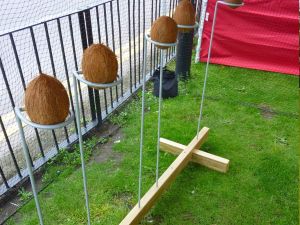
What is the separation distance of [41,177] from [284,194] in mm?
1966

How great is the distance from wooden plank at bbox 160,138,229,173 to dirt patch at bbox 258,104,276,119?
1128mm

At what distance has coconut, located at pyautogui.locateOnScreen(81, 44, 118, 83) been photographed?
104 centimetres

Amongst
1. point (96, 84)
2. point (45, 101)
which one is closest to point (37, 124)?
point (45, 101)

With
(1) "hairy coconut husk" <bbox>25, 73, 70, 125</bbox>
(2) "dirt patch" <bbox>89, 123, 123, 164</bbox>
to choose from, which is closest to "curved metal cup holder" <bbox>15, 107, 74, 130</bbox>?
(1) "hairy coconut husk" <bbox>25, 73, 70, 125</bbox>

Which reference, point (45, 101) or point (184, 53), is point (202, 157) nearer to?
point (184, 53)

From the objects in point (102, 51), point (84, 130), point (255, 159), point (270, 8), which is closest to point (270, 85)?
point (270, 8)

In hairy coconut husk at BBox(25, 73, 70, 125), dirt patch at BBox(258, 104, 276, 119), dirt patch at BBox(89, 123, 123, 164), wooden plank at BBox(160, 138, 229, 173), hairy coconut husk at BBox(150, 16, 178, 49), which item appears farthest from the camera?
dirt patch at BBox(258, 104, 276, 119)

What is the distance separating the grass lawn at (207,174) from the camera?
223 centimetres

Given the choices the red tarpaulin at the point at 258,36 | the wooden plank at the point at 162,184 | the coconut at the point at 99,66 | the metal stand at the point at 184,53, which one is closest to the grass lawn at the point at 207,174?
the wooden plank at the point at 162,184

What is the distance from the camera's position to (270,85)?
13.3ft

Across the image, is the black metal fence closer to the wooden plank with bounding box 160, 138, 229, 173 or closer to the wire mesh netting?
the wire mesh netting

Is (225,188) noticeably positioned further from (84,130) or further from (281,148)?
(84,130)

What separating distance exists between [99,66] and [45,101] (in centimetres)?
22

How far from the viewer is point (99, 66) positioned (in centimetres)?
104
